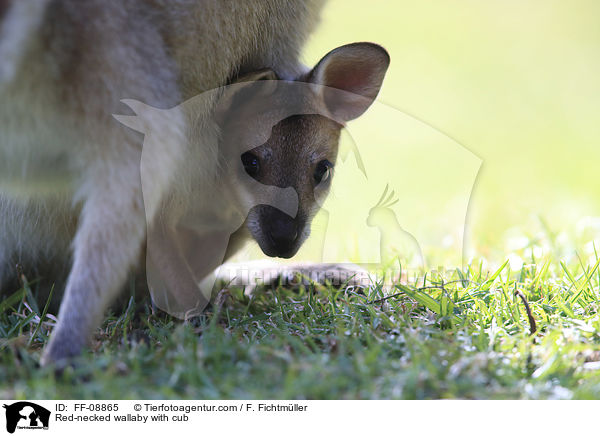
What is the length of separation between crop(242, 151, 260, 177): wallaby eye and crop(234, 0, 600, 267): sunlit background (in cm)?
45

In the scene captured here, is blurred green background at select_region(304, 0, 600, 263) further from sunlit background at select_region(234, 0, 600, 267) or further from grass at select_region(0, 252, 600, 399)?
grass at select_region(0, 252, 600, 399)

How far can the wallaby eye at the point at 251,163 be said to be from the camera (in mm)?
3428

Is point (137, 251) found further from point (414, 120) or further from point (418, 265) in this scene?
point (418, 265)

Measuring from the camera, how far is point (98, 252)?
8.43 feet

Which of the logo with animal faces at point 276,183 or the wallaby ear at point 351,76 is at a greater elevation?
the wallaby ear at point 351,76

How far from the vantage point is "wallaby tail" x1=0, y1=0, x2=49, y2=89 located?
2416 millimetres

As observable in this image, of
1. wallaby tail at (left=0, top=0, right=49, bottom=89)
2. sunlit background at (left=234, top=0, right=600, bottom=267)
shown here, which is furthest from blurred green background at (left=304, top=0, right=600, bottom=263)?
wallaby tail at (left=0, top=0, right=49, bottom=89)
